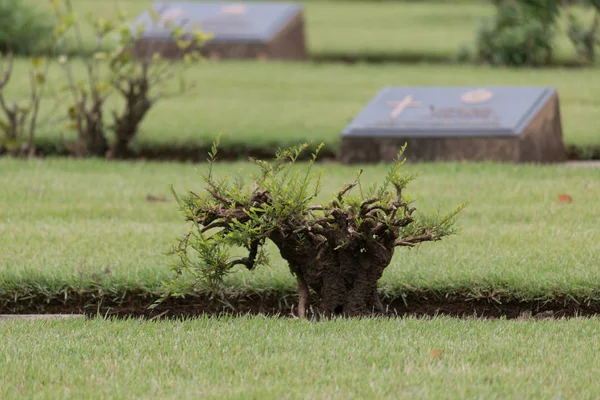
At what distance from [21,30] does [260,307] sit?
10353 millimetres

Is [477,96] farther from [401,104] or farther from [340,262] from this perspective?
[340,262]

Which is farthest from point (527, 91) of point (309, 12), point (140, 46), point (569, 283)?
point (309, 12)

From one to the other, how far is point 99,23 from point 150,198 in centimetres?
196

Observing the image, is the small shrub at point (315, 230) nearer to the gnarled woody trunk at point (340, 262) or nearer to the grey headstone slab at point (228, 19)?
the gnarled woody trunk at point (340, 262)

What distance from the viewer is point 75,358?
13.8ft

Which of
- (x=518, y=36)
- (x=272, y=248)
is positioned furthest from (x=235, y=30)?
(x=272, y=248)

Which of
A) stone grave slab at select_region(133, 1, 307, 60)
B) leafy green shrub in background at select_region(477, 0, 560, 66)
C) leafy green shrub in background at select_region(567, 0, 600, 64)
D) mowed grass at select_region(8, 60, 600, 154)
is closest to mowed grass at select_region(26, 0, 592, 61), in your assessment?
leafy green shrub in background at select_region(477, 0, 560, 66)

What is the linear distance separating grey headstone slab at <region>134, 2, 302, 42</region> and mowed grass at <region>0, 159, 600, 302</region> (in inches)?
241

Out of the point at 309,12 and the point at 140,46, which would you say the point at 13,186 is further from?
the point at 309,12

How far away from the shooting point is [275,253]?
6062mm

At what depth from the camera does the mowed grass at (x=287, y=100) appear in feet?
32.0

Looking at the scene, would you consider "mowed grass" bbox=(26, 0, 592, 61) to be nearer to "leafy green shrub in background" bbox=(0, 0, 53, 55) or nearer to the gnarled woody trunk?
"leafy green shrub in background" bbox=(0, 0, 53, 55)

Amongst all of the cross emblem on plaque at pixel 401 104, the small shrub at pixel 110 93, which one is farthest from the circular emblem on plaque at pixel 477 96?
the small shrub at pixel 110 93

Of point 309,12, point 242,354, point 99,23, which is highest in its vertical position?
point 99,23
